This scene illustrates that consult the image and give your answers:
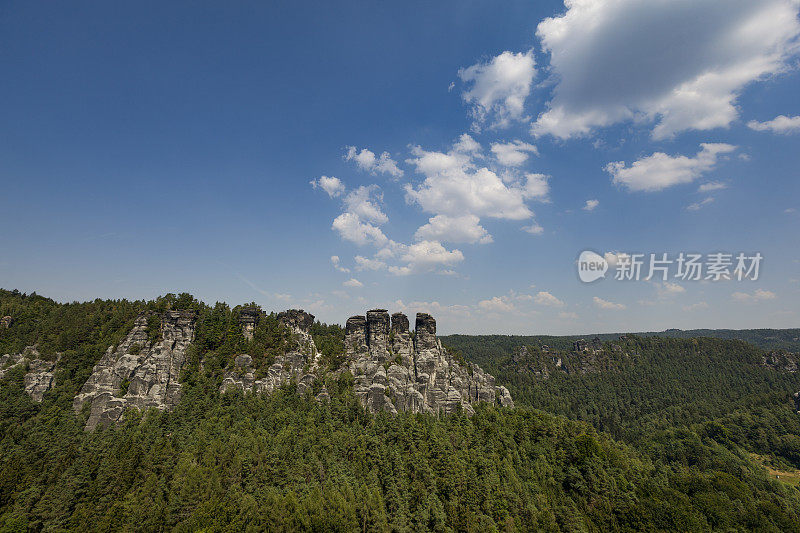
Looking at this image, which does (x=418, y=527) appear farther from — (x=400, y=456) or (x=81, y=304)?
(x=81, y=304)

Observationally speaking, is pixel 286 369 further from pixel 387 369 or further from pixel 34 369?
pixel 34 369

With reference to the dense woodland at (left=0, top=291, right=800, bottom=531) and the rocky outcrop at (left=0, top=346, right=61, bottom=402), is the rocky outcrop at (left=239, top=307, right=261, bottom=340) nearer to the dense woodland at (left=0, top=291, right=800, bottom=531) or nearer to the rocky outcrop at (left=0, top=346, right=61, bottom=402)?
the dense woodland at (left=0, top=291, right=800, bottom=531)

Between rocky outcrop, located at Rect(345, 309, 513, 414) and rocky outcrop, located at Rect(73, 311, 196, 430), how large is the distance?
41.0m

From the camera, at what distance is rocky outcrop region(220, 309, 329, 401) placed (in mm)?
76438

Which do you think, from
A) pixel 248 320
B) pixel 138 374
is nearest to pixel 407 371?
pixel 248 320

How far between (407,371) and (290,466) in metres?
36.0

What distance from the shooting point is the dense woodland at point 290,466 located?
162ft

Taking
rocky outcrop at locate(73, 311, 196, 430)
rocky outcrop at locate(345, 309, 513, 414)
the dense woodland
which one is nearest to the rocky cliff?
rocky outcrop at locate(345, 309, 513, 414)

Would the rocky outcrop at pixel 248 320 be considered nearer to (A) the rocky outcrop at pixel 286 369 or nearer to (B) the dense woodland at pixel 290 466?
(B) the dense woodland at pixel 290 466

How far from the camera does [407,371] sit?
8588 centimetres

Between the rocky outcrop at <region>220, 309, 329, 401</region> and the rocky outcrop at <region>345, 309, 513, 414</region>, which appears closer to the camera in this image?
the rocky outcrop at <region>220, 309, 329, 401</region>

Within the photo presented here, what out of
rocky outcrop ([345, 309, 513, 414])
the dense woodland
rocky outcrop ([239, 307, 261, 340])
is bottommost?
the dense woodland

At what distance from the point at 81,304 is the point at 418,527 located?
109220 millimetres

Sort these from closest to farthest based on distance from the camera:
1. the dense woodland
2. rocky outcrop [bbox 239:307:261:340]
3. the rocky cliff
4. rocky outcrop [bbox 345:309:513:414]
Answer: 1. the dense woodland
2. the rocky cliff
3. rocky outcrop [bbox 345:309:513:414]
4. rocky outcrop [bbox 239:307:261:340]
